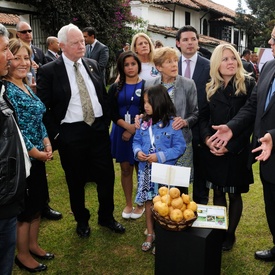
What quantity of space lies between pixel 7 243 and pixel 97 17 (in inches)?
647

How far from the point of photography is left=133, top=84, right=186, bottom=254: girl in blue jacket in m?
3.29

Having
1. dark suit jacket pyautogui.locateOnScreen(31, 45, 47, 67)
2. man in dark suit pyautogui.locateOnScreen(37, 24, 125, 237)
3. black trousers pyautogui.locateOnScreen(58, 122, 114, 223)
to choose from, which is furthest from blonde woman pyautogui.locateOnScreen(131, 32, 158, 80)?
dark suit jacket pyautogui.locateOnScreen(31, 45, 47, 67)

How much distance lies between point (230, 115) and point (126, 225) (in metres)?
1.87

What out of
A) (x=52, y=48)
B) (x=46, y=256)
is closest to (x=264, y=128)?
(x=46, y=256)

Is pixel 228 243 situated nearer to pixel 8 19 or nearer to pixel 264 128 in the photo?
pixel 264 128

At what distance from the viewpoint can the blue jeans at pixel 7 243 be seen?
2.24 metres

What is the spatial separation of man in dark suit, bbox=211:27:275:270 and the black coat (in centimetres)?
11

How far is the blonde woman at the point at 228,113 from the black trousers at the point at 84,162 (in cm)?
116

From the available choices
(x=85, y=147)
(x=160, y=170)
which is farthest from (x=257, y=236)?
(x=85, y=147)

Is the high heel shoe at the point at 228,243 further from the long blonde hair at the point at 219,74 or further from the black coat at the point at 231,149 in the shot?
the long blonde hair at the point at 219,74

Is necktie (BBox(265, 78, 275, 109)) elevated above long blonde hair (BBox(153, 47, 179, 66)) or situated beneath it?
situated beneath

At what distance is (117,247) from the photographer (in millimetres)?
3695

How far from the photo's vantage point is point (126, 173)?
13.9ft

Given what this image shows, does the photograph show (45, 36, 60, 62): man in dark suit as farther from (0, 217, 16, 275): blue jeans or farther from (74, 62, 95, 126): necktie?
(0, 217, 16, 275): blue jeans
